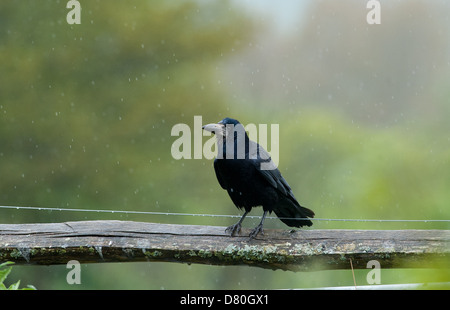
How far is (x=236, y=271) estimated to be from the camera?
770 centimetres

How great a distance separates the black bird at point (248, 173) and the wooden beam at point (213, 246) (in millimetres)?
448

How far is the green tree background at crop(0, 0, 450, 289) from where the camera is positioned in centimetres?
680

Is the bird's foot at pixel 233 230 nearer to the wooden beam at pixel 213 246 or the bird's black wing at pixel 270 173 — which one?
the wooden beam at pixel 213 246

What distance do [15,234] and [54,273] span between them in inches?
188

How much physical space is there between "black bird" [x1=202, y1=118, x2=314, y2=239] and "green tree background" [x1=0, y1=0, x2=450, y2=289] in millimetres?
3968

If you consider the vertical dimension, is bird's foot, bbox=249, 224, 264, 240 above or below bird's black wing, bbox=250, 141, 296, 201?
below

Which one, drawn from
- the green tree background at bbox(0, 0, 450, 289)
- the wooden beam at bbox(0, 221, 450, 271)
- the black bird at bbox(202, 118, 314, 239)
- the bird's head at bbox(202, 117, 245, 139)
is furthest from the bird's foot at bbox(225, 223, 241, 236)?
the green tree background at bbox(0, 0, 450, 289)

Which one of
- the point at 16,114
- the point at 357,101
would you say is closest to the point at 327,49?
the point at 357,101

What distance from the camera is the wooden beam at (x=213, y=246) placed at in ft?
6.60

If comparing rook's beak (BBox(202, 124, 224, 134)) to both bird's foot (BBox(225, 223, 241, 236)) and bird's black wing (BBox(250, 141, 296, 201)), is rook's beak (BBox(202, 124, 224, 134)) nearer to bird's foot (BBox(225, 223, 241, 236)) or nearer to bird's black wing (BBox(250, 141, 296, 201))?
bird's black wing (BBox(250, 141, 296, 201))

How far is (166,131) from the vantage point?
282 inches

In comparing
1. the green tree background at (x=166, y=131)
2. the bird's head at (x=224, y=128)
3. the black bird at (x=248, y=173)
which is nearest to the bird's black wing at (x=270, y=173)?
the black bird at (x=248, y=173)

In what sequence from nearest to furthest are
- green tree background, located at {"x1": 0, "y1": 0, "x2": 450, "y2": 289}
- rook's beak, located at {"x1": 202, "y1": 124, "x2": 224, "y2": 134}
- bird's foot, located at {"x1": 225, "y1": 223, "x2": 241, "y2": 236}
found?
bird's foot, located at {"x1": 225, "y1": 223, "x2": 241, "y2": 236}
rook's beak, located at {"x1": 202, "y1": 124, "x2": 224, "y2": 134}
green tree background, located at {"x1": 0, "y1": 0, "x2": 450, "y2": 289}

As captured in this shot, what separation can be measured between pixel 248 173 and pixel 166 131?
4648 mm
